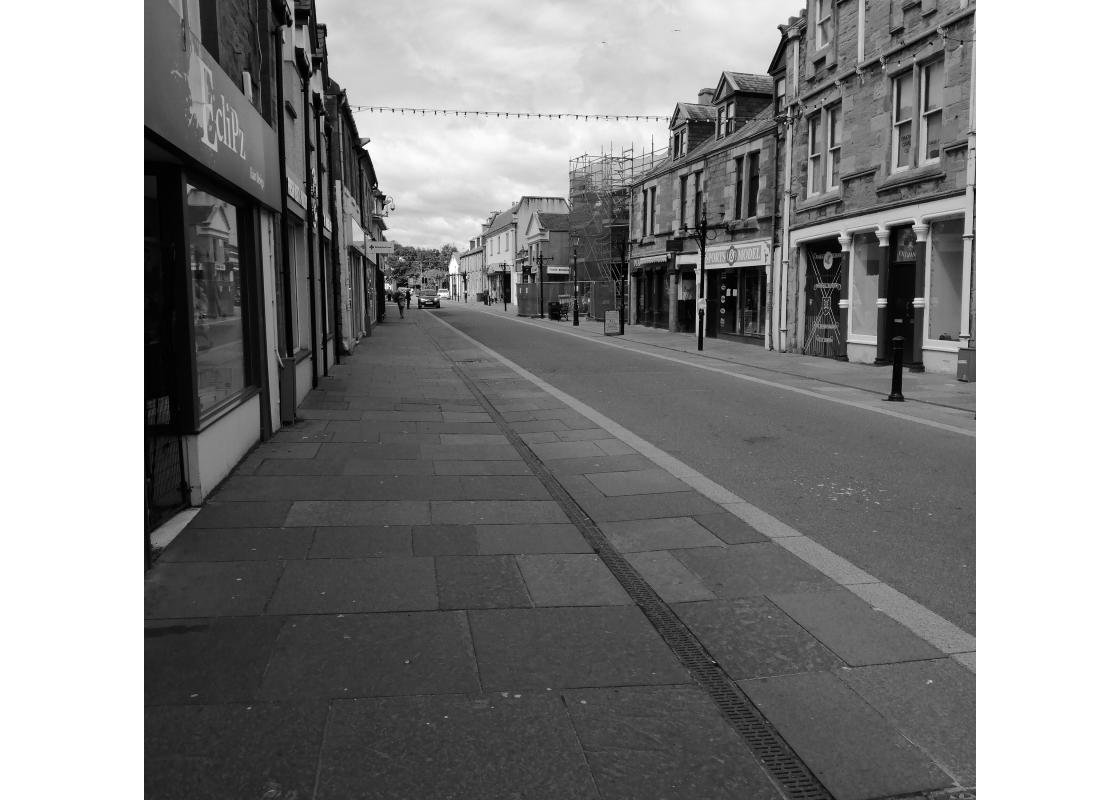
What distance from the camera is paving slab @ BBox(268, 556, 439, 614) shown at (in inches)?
182

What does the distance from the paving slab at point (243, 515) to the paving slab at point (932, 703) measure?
3877mm

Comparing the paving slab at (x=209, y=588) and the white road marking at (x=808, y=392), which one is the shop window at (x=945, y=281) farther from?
the paving slab at (x=209, y=588)

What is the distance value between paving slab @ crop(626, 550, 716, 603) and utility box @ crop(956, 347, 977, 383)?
12045 mm

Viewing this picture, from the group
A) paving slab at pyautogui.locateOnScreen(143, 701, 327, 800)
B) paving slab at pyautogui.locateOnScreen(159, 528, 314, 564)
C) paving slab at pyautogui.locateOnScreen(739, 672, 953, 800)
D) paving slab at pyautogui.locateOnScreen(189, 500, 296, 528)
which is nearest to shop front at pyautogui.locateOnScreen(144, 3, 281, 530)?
paving slab at pyautogui.locateOnScreen(189, 500, 296, 528)

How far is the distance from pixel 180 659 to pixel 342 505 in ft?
9.19

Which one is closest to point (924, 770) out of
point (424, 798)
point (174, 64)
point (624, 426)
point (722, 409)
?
point (424, 798)

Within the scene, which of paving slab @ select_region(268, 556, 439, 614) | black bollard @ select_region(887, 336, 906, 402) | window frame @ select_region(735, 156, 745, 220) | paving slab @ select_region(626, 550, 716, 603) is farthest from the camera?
window frame @ select_region(735, 156, 745, 220)

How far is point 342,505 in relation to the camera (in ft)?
22.0

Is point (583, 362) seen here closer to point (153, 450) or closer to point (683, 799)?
point (153, 450)

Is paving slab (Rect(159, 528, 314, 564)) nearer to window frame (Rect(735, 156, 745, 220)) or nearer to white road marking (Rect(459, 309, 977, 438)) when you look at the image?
white road marking (Rect(459, 309, 977, 438))

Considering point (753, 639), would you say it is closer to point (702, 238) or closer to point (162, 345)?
point (162, 345)

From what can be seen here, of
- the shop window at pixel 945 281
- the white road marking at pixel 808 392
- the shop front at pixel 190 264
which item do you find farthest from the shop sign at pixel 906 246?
the shop front at pixel 190 264

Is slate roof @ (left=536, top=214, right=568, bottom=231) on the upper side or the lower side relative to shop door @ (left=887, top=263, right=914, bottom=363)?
upper

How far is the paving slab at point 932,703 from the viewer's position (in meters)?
3.27
